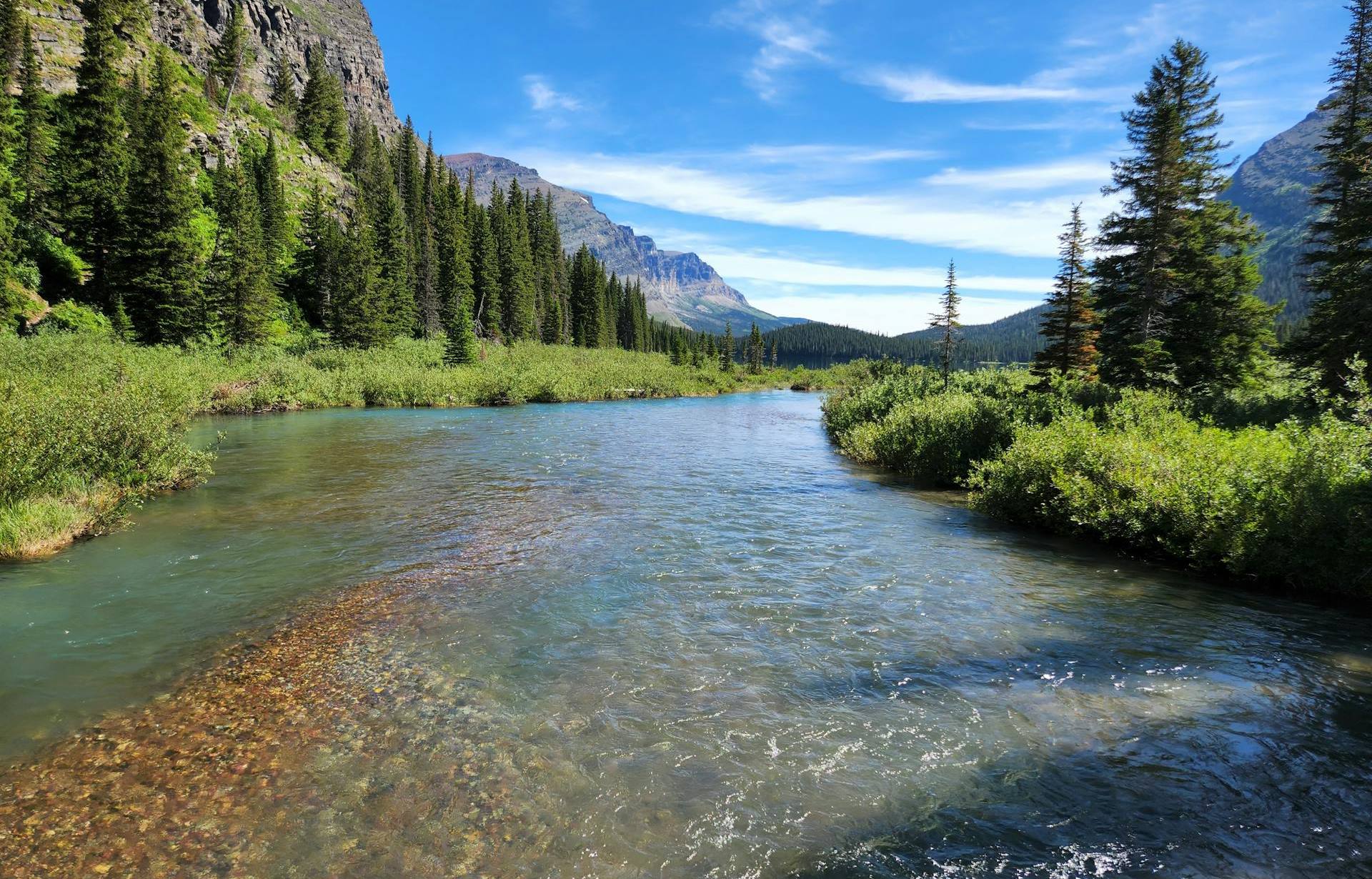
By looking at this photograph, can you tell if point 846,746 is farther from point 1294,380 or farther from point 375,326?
point 375,326

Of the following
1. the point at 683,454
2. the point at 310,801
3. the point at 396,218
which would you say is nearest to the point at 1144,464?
the point at 310,801

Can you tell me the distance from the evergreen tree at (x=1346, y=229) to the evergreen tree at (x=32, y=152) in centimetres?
7035

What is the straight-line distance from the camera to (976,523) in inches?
594

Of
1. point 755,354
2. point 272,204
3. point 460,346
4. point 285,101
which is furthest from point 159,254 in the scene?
point 755,354

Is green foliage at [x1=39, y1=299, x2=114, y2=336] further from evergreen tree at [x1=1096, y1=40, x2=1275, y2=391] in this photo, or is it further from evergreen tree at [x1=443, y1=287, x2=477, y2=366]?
evergreen tree at [x1=1096, y1=40, x2=1275, y2=391]

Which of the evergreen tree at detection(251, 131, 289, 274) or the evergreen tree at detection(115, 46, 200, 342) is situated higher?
the evergreen tree at detection(251, 131, 289, 274)

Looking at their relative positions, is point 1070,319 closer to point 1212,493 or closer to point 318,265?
point 1212,493

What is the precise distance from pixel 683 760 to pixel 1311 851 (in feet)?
16.1

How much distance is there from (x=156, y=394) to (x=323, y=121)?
107m

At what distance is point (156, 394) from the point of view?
51.4 feet

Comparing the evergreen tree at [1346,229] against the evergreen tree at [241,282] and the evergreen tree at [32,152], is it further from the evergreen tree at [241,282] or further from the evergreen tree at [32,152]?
the evergreen tree at [32,152]

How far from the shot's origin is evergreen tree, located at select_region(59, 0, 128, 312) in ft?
143

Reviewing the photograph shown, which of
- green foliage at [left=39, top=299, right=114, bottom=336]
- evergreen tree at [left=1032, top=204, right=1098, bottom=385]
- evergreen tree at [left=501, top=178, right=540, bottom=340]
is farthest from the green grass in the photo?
evergreen tree at [left=501, top=178, right=540, bottom=340]

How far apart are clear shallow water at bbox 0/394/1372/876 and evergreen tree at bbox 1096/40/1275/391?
16.6m
